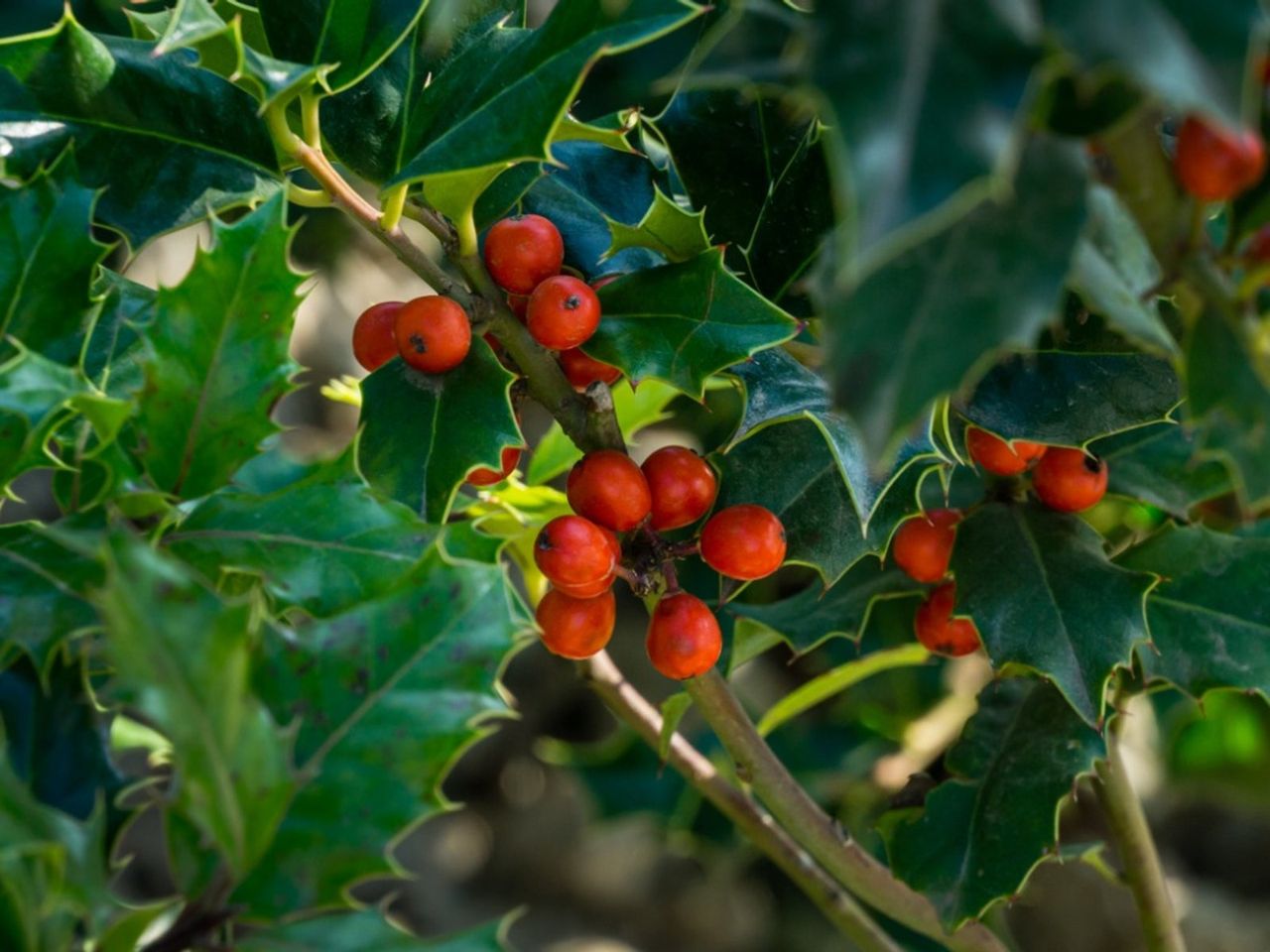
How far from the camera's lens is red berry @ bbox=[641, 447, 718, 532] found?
0.81 m

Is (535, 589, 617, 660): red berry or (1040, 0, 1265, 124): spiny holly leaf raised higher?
(1040, 0, 1265, 124): spiny holly leaf

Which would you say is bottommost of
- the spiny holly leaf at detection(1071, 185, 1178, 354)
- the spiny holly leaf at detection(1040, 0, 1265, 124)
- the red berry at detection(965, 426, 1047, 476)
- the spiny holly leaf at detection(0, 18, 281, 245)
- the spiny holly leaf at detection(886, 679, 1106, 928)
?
the spiny holly leaf at detection(886, 679, 1106, 928)

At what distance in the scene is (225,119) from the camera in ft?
2.71

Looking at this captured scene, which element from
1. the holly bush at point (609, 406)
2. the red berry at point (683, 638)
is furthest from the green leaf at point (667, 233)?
the red berry at point (683, 638)

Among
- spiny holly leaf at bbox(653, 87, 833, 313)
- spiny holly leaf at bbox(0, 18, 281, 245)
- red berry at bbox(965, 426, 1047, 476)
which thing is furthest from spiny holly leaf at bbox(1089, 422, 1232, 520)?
spiny holly leaf at bbox(0, 18, 281, 245)

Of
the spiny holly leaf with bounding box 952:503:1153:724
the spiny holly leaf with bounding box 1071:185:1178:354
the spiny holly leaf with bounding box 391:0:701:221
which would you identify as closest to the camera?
the spiny holly leaf with bounding box 1071:185:1178:354

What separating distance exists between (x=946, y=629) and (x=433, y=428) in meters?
0.42

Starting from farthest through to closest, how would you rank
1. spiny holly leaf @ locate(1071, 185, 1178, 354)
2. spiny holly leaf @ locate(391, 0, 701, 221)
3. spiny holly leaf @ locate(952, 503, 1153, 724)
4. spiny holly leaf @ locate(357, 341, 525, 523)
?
spiny holly leaf @ locate(952, 503, 1153, 724)
spiny holly leaf @ locate(357, 341, 525, 523)
spiny holly leaf @ locate(391, 0, 701, 221)
spiny holly leaf @ locate(1071, 185, 1178, 354)

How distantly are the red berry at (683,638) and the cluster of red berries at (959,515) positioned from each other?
20cm

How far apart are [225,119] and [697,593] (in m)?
0.69

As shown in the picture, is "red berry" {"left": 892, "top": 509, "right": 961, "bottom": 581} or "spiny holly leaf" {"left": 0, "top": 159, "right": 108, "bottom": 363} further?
"red berry" {"left": 892, "top": 509, "right": 961, "bottom": 581}

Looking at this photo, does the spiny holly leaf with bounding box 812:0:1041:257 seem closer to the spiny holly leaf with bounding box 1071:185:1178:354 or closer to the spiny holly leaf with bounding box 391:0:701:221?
the spiny holly leaf with bounding box 1071:185:1178:354

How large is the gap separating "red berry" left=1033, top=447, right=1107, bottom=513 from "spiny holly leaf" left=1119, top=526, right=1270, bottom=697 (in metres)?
0.08

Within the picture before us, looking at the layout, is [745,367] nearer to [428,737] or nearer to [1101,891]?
[428,737]
